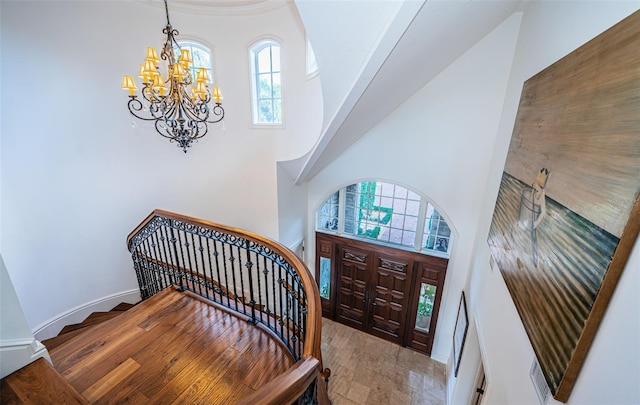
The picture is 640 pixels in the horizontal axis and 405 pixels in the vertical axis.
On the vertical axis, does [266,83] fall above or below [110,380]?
above

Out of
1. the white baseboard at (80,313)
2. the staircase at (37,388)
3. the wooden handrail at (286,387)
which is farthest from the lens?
the white baseboard at (80,313)

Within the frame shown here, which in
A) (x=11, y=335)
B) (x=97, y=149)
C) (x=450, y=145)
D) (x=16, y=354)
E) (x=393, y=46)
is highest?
(x=393, y=46)

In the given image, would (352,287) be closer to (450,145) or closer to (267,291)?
(450,145)

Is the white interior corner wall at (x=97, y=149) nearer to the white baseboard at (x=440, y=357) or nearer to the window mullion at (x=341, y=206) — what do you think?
the window mullion at (x=341, y=206)

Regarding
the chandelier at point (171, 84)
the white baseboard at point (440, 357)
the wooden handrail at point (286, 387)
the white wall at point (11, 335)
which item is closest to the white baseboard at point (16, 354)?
the white wall at point (11, 335)

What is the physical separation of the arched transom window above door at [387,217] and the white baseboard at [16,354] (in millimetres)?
4041

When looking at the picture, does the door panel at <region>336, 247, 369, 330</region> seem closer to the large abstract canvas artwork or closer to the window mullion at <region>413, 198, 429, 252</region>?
the window mullion at <region>413, 198, 429, 252</region>

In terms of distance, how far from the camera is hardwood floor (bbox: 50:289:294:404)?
176cm

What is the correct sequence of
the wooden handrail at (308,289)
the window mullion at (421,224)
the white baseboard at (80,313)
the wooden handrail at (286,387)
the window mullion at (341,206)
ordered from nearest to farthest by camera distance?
the wooden handrail at (286,387)
the wooden handrail at (308,289)
the white baseboard at (80,313)
the window mullion at (421,224)
the window mullion at (341,206)

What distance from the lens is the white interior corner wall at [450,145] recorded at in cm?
320

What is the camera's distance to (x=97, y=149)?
3.75 meters

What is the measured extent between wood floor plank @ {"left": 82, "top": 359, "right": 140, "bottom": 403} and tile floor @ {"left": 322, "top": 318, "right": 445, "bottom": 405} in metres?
2.99

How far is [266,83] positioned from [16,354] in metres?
4.03

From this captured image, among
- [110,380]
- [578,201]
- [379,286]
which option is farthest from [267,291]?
[379,286]
